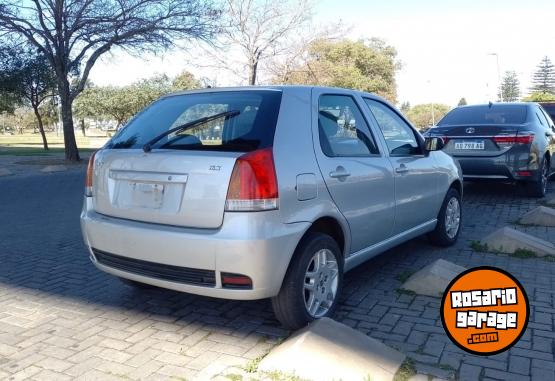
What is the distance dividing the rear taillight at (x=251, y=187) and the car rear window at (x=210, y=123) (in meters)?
0.14

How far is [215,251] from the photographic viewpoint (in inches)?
117

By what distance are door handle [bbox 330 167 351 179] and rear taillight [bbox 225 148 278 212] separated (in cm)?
62

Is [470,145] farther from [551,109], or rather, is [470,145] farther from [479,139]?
[551,109]

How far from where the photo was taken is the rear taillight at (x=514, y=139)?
7.95m

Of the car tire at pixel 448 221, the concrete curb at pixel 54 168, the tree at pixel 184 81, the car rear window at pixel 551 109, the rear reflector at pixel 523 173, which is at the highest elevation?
the tree at pixel 184 81

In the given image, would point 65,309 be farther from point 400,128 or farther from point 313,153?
point 400,128

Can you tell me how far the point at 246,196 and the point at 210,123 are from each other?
2.47 ft

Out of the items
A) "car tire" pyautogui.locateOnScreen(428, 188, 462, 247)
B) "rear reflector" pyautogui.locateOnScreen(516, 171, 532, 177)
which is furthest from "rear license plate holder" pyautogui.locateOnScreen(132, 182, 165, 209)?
"rear reflector" pyautogui.locateOnScreen(516, 171, 532, 177)

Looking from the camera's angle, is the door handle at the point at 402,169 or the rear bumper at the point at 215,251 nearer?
the rear bumper at the point at 215,251

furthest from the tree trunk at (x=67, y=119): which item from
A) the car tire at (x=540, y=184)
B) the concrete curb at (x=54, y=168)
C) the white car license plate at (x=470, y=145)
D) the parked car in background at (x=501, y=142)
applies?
the car tire at (x=540, y=184)

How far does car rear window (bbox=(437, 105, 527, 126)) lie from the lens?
856 centimetres

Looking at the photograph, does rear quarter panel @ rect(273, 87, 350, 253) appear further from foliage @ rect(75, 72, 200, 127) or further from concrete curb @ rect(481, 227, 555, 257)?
foliage @ rect(75, 72, 200, 127)

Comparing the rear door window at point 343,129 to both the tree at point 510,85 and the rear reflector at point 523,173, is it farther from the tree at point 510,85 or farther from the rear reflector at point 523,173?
the tree at point 510,85

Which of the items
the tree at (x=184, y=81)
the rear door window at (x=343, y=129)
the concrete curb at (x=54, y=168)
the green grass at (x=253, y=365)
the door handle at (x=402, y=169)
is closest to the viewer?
the green grass at (x=253, y=365)
